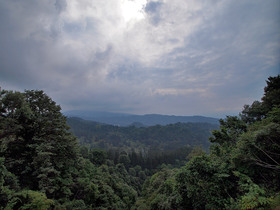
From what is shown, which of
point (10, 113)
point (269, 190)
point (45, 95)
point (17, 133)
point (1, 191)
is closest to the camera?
point (269, 190)

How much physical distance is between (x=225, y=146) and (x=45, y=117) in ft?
55.4

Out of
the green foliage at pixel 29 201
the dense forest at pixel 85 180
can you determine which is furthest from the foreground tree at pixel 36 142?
the green foliage at pixel 29 201

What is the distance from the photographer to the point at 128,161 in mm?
69250

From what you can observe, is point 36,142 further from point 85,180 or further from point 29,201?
point 85,180

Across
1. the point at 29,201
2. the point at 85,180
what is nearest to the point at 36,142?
the point at 29,201

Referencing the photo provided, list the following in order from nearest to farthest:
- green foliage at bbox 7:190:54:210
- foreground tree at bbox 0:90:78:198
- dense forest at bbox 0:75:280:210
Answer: dense forest at bbox 0:75:280:210 → green foliage at bbox 7:190:54:210 → foreground tree at bbox 0:90:78:198

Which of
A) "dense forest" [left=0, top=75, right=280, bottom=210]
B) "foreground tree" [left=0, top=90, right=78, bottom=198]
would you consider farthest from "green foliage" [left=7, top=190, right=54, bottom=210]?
"foreground tree" [left=0, top=90, right=78, bottom=198]

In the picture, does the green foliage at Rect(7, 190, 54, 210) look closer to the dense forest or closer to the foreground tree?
the dense forest

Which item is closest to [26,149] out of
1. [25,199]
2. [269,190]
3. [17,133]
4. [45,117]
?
[17,133]

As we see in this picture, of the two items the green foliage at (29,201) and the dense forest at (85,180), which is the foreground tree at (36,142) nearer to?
the dense forest at (85,180)

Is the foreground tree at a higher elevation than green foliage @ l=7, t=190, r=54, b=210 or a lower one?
higher

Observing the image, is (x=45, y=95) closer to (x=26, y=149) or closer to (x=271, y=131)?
(x=26, y=149)

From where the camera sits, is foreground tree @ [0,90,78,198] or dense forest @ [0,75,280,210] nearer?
dense forest @ [0,75,280,210]

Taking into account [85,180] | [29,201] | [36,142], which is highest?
[36,142]
